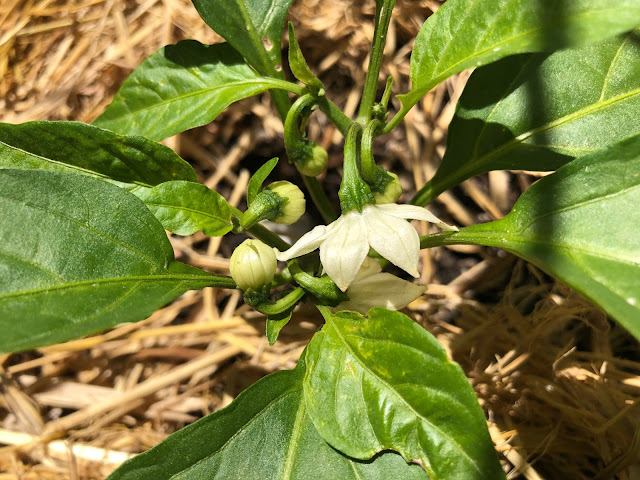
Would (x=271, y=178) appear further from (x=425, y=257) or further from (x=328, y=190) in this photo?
(x=425, y=257)

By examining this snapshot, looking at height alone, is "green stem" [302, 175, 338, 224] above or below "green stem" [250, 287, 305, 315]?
above

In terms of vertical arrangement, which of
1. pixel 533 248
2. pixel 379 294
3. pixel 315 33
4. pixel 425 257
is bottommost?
pixel 425 257

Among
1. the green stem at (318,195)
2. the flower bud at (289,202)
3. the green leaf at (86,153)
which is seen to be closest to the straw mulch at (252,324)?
the green stem at (318,195)

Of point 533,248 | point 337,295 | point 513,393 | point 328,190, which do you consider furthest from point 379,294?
point 328,190

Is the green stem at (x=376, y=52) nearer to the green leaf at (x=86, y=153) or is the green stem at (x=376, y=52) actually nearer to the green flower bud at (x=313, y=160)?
the green flower bud at (x=313, y=160)

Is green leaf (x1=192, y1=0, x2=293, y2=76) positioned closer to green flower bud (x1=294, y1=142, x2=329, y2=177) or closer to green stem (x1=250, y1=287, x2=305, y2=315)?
green flower bud (x1=294, y1=142, x2=329, y2=177)

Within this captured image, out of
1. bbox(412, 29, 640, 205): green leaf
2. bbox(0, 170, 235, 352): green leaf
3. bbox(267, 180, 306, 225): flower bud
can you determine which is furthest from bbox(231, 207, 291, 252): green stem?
bbox(412, 29, 640, 205): green leaf

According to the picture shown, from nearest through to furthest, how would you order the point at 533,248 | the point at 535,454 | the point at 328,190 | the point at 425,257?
the point at 533,248 → the point at 535,454 → the point at 425,257 → the point at 328,190
